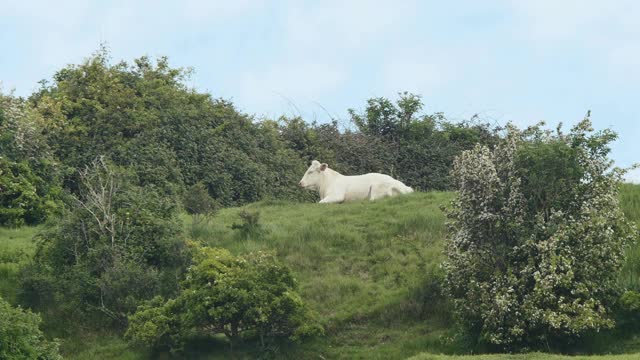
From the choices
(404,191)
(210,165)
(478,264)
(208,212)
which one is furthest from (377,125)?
(478,264)

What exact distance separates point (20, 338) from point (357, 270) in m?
9.29

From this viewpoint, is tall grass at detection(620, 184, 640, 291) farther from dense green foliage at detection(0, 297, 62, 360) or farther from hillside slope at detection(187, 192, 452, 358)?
dense green foliage at detection(0, 297, 62, 360)

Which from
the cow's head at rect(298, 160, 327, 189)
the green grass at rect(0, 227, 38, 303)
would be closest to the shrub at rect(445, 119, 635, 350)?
the green grass at rect(0, 227, 38, 303)

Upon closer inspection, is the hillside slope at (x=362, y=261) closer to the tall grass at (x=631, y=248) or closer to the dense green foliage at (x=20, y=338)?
the tall grass at (x=631, y=248)

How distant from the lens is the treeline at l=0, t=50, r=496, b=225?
117 feet

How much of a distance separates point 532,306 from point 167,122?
67.7ft

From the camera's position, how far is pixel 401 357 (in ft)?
77.3

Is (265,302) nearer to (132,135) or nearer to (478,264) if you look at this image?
(478,264)

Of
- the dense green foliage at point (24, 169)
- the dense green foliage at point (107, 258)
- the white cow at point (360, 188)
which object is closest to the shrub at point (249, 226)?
the dense green foliage at point (107, 258)

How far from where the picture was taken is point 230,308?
75.9 ft

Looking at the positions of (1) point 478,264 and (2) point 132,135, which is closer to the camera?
(1) point 478,264

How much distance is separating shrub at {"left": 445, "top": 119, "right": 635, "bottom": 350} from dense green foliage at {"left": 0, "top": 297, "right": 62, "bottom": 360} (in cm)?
791

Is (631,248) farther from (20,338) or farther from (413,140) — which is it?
(413,140)

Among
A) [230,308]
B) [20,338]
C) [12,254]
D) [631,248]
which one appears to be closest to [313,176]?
[12,254]
